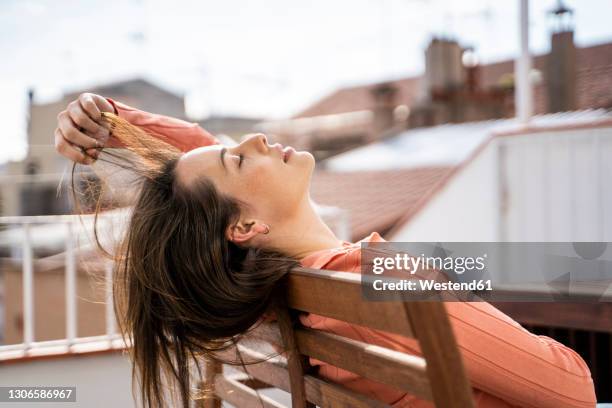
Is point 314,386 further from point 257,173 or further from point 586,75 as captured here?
point 586,75

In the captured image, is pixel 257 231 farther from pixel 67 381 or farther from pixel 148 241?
pixel 67 381

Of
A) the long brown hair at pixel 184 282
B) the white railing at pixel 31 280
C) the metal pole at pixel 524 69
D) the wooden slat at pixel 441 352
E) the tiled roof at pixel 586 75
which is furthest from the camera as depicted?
the tiled roof at pixel 586 75

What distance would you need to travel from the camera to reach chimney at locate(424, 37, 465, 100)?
591 inches

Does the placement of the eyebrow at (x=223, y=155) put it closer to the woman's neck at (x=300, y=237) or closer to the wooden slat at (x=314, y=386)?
the woman's neck at (x=300, y=237)

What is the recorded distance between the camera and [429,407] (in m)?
1.18

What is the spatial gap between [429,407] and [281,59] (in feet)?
71.0

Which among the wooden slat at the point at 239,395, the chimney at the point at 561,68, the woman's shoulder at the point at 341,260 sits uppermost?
the chimney at the point at 561,68

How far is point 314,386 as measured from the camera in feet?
3.61

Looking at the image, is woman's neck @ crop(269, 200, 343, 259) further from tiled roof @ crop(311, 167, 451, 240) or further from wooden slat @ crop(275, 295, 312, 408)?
tiled roof @ crop(311, 167, 451, 240)

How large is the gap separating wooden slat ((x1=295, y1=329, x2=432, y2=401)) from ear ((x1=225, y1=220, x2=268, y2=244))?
1.18 feet

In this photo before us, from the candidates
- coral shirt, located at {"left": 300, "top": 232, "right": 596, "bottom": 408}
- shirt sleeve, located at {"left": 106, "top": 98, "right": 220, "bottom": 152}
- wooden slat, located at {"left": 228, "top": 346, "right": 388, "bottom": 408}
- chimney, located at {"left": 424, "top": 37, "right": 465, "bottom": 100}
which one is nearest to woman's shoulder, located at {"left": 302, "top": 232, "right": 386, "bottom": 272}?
coral shirt, located at {"left": 300, "top": 232, "right": 596, "bottom": 408}

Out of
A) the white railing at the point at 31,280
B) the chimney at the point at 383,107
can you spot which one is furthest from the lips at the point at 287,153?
the chimney at the point at 383,107

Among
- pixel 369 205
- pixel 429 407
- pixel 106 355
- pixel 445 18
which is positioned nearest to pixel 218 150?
pixel 429 407

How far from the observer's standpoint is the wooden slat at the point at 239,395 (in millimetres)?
1287
